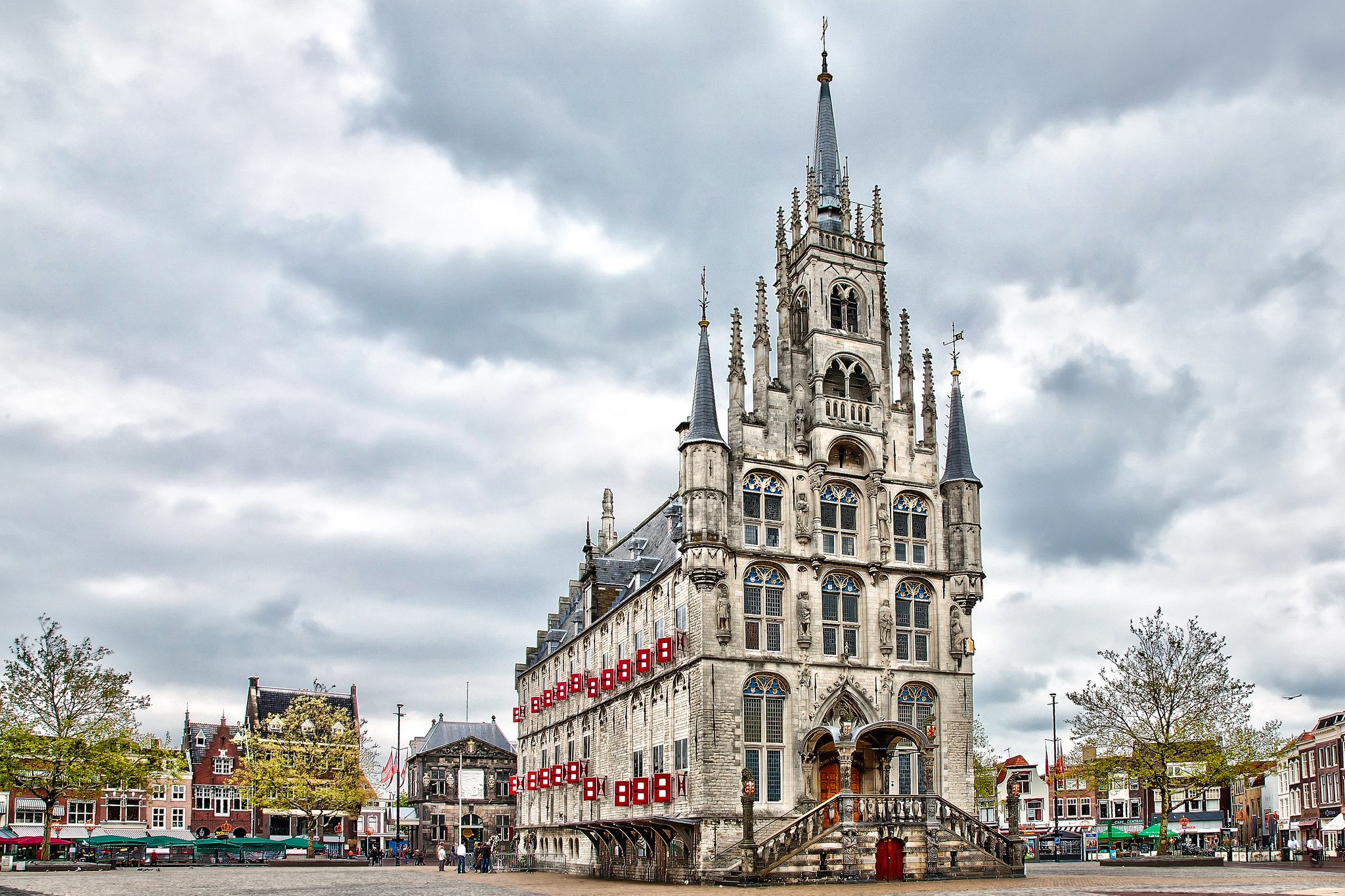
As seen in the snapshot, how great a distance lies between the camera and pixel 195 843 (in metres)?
78.3

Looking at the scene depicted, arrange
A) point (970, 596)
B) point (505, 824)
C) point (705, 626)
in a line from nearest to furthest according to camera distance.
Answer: point (705, 626)
point (970, 596)
point (505, 824)

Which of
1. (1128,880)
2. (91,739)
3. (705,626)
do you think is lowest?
(1128,880)

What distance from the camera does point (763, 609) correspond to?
46062mm

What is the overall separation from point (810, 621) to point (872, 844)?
29.4 ft

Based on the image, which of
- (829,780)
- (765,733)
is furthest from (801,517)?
(829,780)

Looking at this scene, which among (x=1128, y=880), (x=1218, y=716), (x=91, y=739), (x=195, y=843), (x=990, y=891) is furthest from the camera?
(x=195, y=843)

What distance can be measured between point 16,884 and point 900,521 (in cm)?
3572

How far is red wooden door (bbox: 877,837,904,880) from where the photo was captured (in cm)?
4041

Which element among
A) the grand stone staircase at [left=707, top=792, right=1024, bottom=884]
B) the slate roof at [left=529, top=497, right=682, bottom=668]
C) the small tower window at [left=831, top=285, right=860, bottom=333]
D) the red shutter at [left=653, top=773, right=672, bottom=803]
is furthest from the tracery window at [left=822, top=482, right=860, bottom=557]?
the red shutter at [left=653, top=773, right=672, bottom=803]

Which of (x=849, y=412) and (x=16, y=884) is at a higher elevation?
(x=849, y=412)

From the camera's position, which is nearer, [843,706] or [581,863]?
[843,706]

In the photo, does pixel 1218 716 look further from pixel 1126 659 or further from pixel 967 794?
pixel 967 794

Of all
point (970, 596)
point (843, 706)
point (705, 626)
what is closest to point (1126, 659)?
point (970, 596)

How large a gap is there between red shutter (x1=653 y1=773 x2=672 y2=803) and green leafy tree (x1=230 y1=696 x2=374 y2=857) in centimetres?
4323
